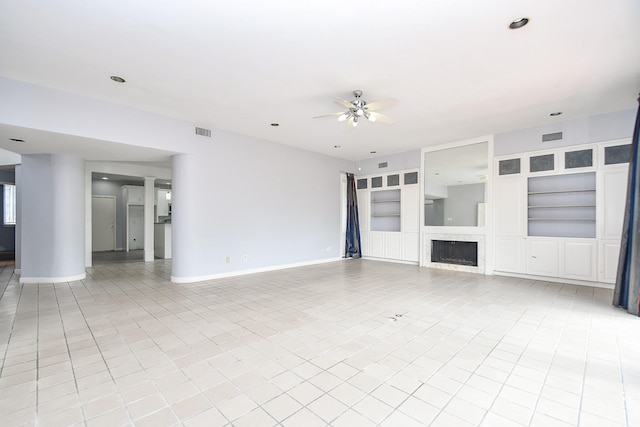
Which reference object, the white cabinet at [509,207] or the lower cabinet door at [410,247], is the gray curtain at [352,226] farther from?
the white cabinet at [509,207]

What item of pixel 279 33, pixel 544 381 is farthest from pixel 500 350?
pixel 279 33

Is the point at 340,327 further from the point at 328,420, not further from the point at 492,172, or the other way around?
the point at 492,172

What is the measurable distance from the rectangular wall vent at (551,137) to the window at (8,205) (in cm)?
1435

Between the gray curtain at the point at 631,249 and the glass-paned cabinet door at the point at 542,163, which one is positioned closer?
the gray curtain at the point at 631,249

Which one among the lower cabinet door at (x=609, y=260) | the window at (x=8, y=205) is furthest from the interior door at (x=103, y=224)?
the lower cabinet door at (x=609, y=260)

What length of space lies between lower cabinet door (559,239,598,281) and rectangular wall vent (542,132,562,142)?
198cm

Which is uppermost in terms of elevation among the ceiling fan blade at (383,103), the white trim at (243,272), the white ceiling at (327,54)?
the white ceiling at (327,54)

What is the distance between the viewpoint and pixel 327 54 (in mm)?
3193

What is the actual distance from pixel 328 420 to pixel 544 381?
66.3 inches

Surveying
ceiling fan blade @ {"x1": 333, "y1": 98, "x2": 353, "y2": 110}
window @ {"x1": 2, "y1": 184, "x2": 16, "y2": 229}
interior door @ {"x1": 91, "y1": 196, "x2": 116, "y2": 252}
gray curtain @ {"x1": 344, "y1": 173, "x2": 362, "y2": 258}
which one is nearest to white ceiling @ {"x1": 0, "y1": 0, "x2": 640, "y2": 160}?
ceiling fan blade @ {"x1": 333, "y1": 98, "x2": 353, "y2": 110}

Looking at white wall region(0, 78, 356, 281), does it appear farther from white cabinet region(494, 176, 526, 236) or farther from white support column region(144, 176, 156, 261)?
white cabinet region(494, 176, 526, 236)

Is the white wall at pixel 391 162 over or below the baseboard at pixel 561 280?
over

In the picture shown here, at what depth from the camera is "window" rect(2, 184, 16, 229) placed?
880cm

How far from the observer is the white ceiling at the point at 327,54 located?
8.31ft
